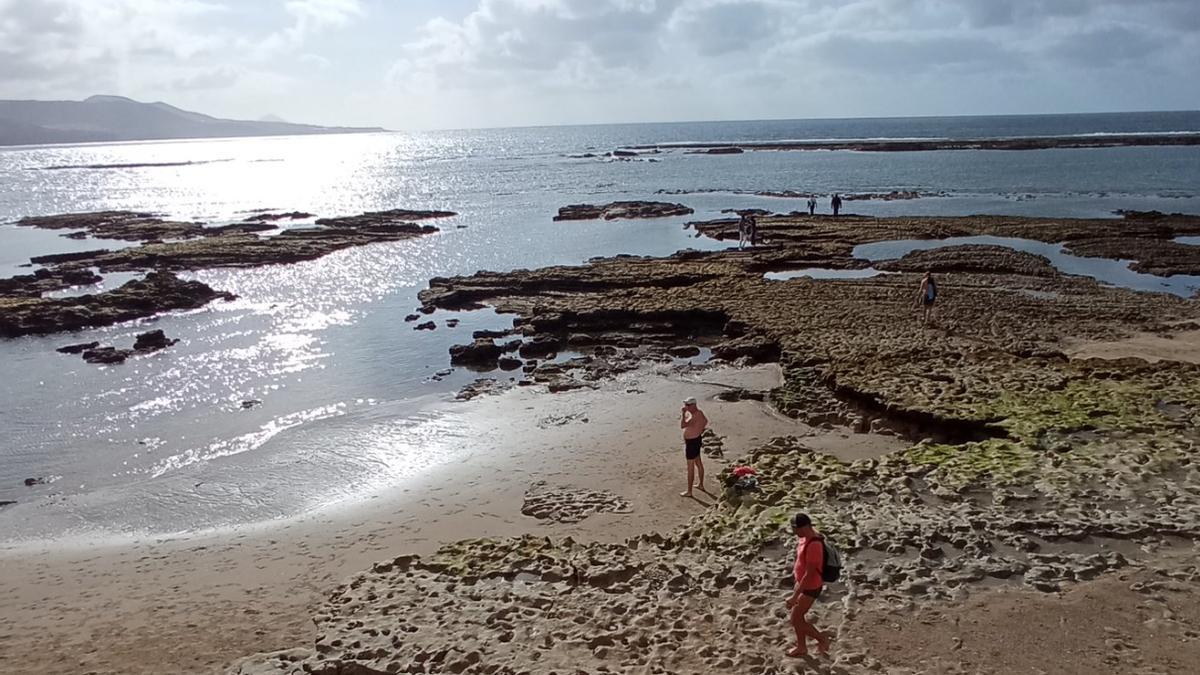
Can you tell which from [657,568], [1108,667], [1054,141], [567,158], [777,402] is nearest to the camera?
[1108,667]

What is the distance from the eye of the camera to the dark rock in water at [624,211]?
2415 inches

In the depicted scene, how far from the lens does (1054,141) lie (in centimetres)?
13138

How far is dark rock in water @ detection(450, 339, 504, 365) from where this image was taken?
2477 cm

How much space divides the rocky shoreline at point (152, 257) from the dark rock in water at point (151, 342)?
199 inches

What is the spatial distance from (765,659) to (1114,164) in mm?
103188

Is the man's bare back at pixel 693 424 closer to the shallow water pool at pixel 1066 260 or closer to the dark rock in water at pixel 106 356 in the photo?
the dark rock in water at pixel 106 356

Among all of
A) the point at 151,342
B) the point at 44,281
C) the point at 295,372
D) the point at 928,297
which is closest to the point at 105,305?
the point at 151,342

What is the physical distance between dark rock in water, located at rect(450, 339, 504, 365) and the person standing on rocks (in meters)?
16.7

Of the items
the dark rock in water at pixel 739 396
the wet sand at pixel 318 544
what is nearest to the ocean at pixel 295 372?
the wet sand at pixel 318 544

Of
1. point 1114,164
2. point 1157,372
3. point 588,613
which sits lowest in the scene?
point 588,613

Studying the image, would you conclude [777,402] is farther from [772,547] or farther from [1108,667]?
[1108,667]

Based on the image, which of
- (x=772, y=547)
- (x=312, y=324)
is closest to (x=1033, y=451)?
(x=772, y=547)

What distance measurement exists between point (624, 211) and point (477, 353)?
129 ft

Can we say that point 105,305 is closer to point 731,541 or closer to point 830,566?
point 731,541
